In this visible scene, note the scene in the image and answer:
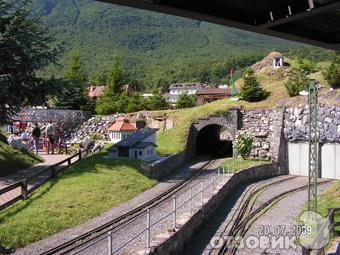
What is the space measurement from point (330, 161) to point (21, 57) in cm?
2224

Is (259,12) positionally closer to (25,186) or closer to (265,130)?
(25,186)

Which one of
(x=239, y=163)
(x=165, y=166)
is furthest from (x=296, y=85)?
(x=165, y=166)

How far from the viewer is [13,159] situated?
24.9 m

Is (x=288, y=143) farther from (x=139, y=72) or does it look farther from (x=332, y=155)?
(x=139, y=72)

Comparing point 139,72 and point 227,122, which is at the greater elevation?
point 139,72

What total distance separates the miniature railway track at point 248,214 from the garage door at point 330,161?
20.1 feet

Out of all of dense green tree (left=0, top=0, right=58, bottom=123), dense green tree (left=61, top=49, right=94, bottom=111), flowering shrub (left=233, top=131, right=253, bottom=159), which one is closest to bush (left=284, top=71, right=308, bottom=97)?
flowering shrub (left=233, top=131, right=253, bottom=159)

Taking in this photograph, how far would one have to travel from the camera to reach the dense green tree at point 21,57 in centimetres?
2136

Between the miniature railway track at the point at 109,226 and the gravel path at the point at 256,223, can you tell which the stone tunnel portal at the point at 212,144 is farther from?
the miniature railway track at the point at 109,226

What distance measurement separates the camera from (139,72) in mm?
184125

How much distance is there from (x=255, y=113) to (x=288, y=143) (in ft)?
12.0


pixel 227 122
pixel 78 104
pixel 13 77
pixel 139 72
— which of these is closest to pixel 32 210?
pixel 13 77

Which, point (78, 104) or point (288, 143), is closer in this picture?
point (288, 143)

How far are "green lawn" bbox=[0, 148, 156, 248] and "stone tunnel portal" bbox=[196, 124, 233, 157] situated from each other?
15.1 m
